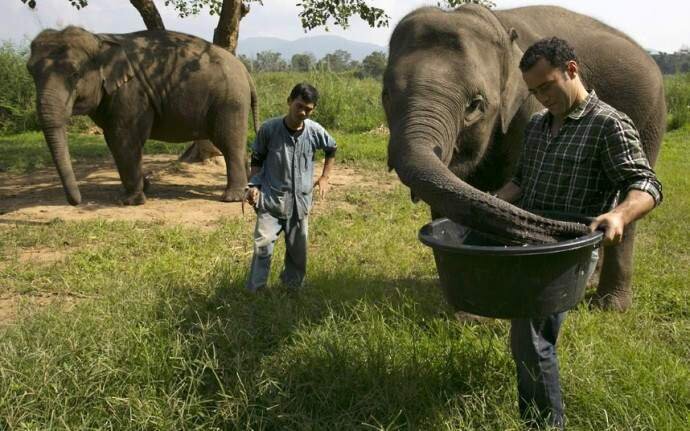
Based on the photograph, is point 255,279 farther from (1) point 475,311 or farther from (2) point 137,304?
(1) point 475,311

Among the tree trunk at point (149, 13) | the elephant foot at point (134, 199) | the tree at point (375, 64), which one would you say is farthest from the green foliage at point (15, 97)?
the tree at point (375, 64)

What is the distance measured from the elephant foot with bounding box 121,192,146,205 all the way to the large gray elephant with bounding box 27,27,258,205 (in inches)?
0.5

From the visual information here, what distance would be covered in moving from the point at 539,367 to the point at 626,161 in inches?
36.3

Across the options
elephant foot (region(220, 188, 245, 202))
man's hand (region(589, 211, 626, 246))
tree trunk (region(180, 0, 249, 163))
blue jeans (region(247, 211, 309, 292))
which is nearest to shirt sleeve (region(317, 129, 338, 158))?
blue jeans (region(247, 211, 309, 292))

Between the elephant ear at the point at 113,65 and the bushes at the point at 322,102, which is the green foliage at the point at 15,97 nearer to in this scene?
the bushes at the point at 322,102

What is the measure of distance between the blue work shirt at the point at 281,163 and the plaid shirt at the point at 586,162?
181 centimetres

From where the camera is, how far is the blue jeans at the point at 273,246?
13.8 feet

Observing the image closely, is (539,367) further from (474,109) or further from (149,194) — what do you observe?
(149,194)

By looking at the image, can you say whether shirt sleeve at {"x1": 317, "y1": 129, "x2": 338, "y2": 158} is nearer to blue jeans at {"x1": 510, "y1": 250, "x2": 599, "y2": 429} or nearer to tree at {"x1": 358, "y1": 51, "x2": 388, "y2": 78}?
blue jeans at {"x1": 510, "y1": 250, "x2": 599, "y2": 429}

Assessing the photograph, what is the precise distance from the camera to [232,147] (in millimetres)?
8336

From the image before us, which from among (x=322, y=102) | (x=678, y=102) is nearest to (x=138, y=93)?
(x=322, y=102)

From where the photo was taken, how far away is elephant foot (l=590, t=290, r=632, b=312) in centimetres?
424

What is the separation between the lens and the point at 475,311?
2.33m

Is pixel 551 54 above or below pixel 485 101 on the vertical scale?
above
